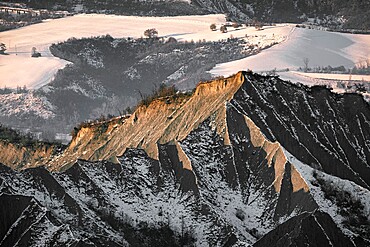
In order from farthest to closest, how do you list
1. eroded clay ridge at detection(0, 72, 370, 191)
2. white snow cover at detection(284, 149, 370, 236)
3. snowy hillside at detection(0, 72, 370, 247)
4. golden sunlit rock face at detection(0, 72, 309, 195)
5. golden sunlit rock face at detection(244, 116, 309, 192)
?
eroded clay ridge at detection(0, 72, 370, 191) → golden sunlit rock face at detection(0, 72, 309, 195) → golden sunlit rock face at detection(244, 116, 309, 192) → white snow cover at detection(284, 149, 370, 236) → snowy hillside at detection(0, 72, 370, 247)

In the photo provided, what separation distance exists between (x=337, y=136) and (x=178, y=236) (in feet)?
62.1

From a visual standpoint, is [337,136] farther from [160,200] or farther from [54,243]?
[54,243]

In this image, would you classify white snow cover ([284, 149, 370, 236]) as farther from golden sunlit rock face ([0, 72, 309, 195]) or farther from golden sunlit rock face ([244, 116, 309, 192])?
golden sunlit rock face ([0, 72, 309, 195])

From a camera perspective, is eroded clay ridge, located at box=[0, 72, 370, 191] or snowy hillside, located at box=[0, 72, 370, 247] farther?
eroded clay ridge, located at box=[0, 72, 370, 191]

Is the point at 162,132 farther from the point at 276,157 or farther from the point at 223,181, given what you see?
the point at 276,157

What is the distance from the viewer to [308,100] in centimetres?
8662

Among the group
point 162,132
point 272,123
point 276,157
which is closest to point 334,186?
point 276,157

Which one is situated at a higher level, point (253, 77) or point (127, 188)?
point (253, 77)

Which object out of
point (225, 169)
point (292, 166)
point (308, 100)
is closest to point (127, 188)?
point (225, 169)

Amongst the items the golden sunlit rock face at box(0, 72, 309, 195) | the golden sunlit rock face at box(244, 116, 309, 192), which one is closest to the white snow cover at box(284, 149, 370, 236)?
the golden sunlit rock face at box(244, 116, 309, 192)

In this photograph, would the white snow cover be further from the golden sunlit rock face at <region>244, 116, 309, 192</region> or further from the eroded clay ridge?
the eroded clay ridge

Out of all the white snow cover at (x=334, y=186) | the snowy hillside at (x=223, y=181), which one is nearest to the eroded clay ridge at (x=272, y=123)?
the snowy hillside at (x=223, y=181)

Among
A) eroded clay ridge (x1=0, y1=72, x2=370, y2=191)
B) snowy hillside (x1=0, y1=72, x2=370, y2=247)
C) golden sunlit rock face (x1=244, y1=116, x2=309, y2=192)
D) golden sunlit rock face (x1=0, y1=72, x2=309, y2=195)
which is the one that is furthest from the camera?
eroded clay ridge (x1=0, y1=72, x2=370, y2=191)

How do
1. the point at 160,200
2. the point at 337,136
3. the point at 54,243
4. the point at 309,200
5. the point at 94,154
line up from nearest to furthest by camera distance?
the point at 54,243 < the point at 309,200 < the point at 160,200 < the point at 337,136 < the point at 94,154
